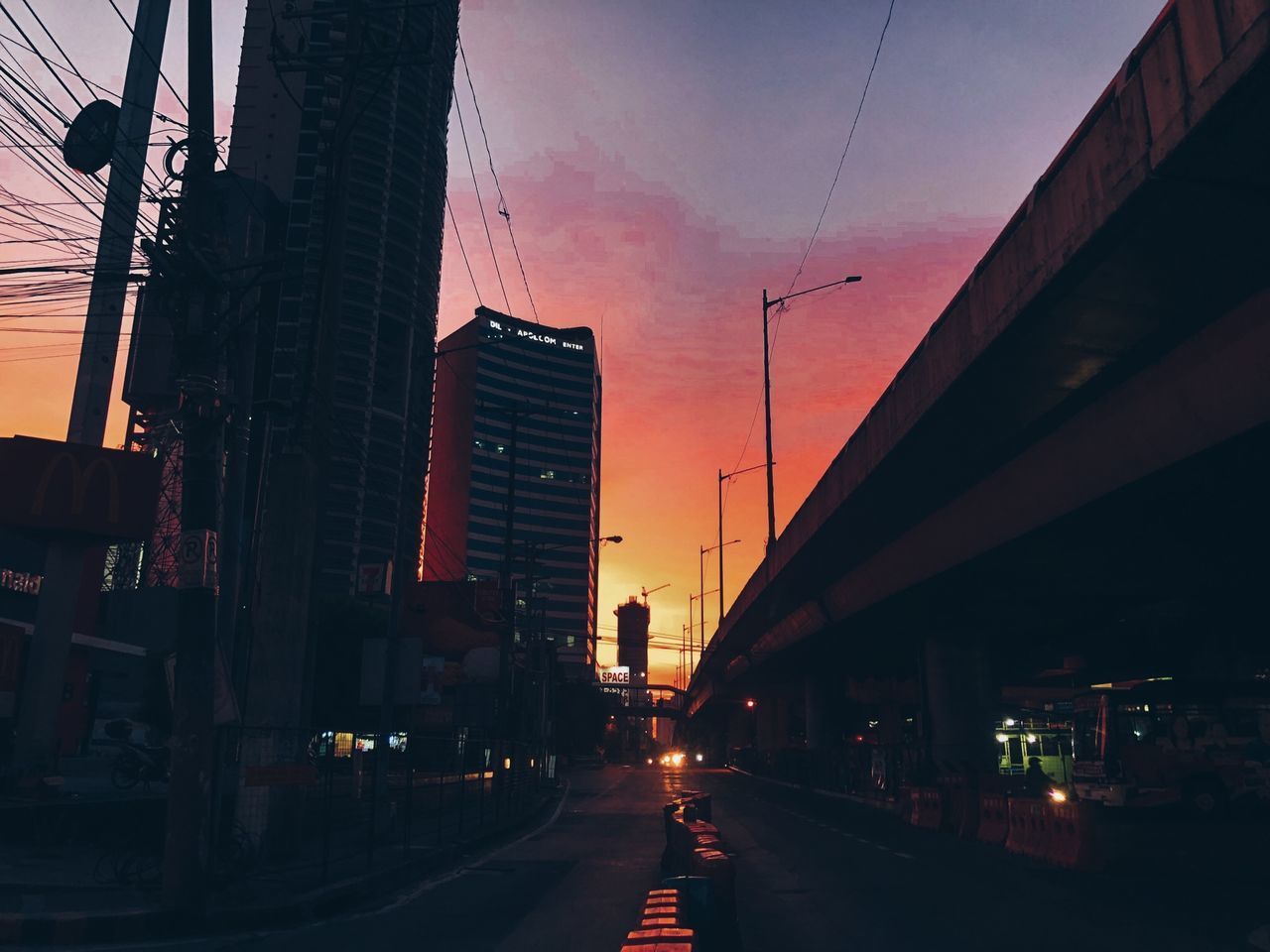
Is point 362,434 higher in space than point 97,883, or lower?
higher

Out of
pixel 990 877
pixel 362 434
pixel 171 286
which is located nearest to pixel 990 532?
pixel 990 877

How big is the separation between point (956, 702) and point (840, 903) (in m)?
22.6

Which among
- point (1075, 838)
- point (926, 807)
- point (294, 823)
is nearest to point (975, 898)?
point (1075, 838)

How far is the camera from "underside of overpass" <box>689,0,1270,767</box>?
10.2 metres

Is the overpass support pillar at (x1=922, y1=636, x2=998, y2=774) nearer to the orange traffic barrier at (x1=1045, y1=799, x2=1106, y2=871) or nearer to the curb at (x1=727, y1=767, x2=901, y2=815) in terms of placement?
the curb at (x1=727, y1=767, x2=901, y2=815)

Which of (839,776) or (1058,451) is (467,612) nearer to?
(839,776)

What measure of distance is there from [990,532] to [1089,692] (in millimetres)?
12982

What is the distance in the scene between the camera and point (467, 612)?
110 metres

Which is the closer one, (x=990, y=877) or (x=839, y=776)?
(x=990, y=877)

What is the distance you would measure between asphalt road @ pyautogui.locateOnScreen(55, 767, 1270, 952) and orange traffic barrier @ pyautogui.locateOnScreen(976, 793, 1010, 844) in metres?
0.64

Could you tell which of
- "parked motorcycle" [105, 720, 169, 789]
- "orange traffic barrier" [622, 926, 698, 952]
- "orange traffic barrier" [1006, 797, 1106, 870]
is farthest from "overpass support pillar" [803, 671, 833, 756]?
"orange traffic barrier" [622, 926, 698, 952]

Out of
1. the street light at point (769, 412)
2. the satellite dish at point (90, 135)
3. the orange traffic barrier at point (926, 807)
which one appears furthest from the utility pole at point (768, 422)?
the satellite dish at point (90, 135)

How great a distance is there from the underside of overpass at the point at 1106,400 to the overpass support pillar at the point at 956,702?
7.33ft

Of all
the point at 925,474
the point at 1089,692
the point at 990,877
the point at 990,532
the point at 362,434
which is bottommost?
the point at 990,877
